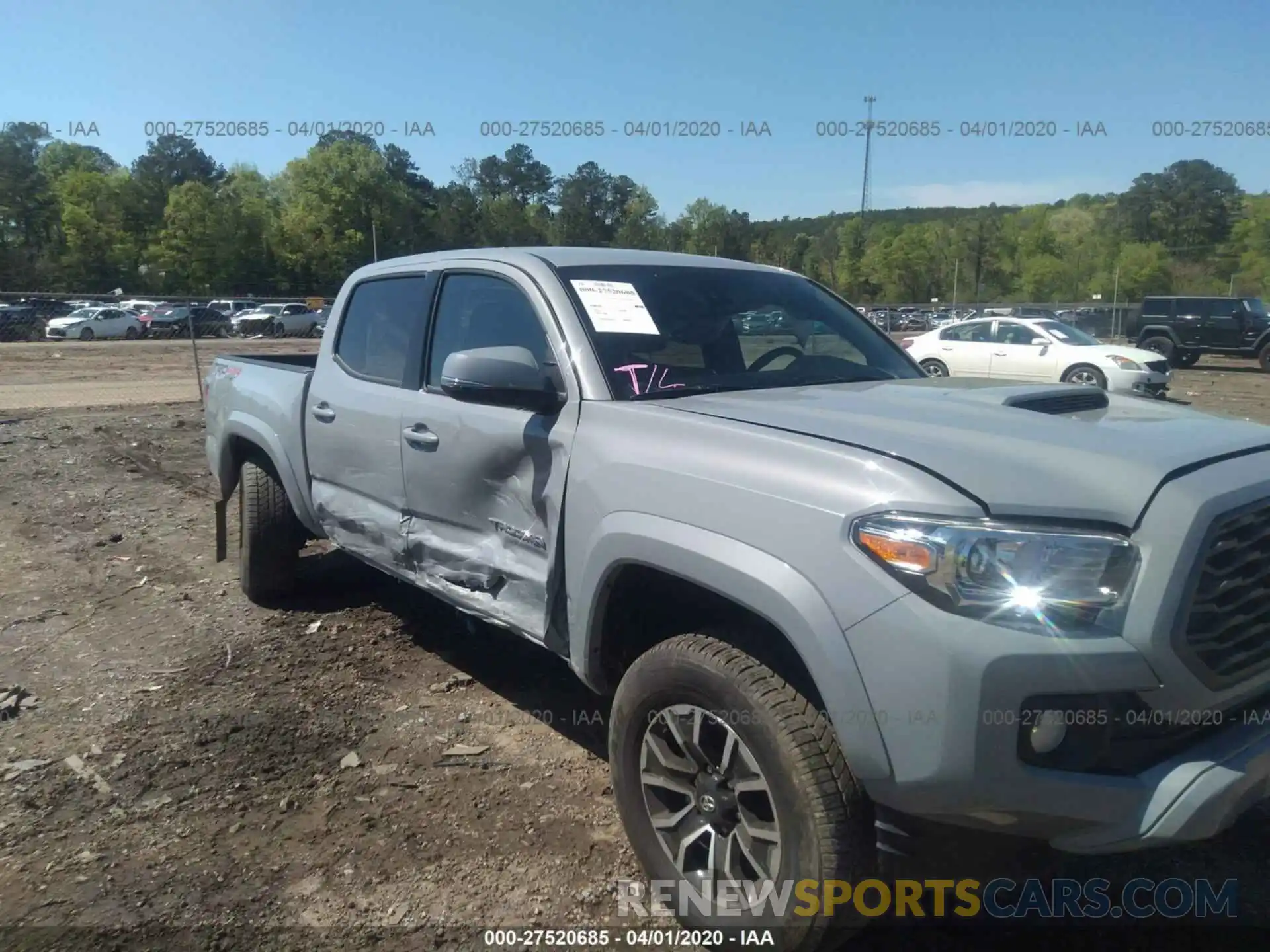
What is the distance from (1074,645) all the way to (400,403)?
8.83ft

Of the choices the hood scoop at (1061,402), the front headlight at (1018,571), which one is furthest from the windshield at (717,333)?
the front headlight at (1018,571)

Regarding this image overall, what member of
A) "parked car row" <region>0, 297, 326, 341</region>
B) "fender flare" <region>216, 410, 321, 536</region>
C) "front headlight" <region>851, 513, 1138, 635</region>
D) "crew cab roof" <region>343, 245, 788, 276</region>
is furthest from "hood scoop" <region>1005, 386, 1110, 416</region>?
"parked car row" <region>0, 297, 326, 341</region>

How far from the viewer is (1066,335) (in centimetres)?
1806

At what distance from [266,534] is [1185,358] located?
2814cm

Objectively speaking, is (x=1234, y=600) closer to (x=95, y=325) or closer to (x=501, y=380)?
(x=501, y=380)

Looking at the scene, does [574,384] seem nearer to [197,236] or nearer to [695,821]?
[695,821]

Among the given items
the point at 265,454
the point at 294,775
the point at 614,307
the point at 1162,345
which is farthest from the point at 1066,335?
the point at 294,775

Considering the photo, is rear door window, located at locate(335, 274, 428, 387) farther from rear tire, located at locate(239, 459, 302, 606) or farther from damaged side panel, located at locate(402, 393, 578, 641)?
rear tire, located at locate(239, 459, 302, 606)

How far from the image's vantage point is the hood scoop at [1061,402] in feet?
9.11

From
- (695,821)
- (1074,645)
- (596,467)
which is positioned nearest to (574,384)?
(596,467)

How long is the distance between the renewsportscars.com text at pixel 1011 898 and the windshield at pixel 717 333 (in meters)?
1.46

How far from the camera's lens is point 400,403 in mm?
3789

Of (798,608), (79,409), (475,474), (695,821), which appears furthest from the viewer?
(79,409)

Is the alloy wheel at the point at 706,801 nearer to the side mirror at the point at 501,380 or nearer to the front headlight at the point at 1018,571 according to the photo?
the front headlight at the point at 1018,571
